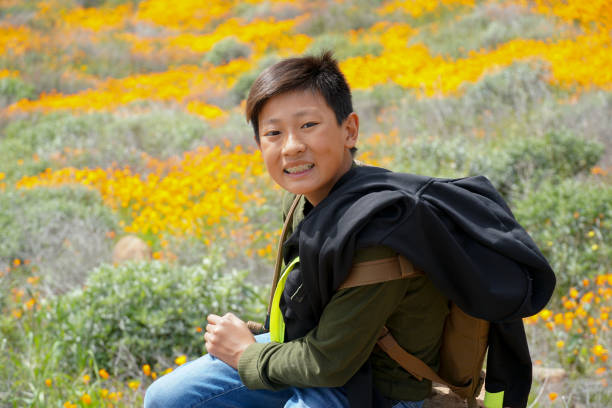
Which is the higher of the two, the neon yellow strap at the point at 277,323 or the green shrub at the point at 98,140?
the green shrub at the point at 98,140

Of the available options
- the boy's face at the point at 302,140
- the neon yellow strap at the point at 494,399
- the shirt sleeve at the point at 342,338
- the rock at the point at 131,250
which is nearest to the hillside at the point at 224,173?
the rock at the point at 131,250

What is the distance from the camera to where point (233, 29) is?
703 inches

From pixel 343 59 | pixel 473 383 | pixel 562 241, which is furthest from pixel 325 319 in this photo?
pixel 343 59

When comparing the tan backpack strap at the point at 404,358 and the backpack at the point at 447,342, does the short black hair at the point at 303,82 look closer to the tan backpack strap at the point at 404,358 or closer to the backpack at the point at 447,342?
the backpack at the point at 447,342

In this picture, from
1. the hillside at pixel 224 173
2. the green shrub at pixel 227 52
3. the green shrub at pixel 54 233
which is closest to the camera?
the hillside at pixel 224 173

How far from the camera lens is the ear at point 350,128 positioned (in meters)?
1.83

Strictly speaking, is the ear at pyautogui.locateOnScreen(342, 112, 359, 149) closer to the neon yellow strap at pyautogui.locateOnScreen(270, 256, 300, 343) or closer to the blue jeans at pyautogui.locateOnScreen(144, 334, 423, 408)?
the neon yellow strap at pyautogui.locateOnScreen(270, 256, 300, 343)

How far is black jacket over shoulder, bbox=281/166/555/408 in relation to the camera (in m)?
1.46

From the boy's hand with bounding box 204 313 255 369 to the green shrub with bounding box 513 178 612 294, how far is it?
2.58m

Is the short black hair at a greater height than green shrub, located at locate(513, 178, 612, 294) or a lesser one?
greater

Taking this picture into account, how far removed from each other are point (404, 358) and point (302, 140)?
733 mm

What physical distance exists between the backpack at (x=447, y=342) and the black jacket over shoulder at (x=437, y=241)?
5cm

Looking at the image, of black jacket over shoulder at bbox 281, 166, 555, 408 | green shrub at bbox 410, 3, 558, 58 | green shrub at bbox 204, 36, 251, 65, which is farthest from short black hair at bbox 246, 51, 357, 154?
green shrub at bbox 204, 36, 251, 65

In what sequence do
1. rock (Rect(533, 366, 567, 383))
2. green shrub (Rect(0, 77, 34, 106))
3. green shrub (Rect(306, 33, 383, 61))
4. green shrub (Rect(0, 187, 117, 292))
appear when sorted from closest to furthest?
rock (Rect(533, 366, 567, 383)), green shrub (Rect(0, 187, 117, 292)), green shrub (Rect(0, 77, 34, 106)), green shrub (Rect(306, 33, 383, 61))
